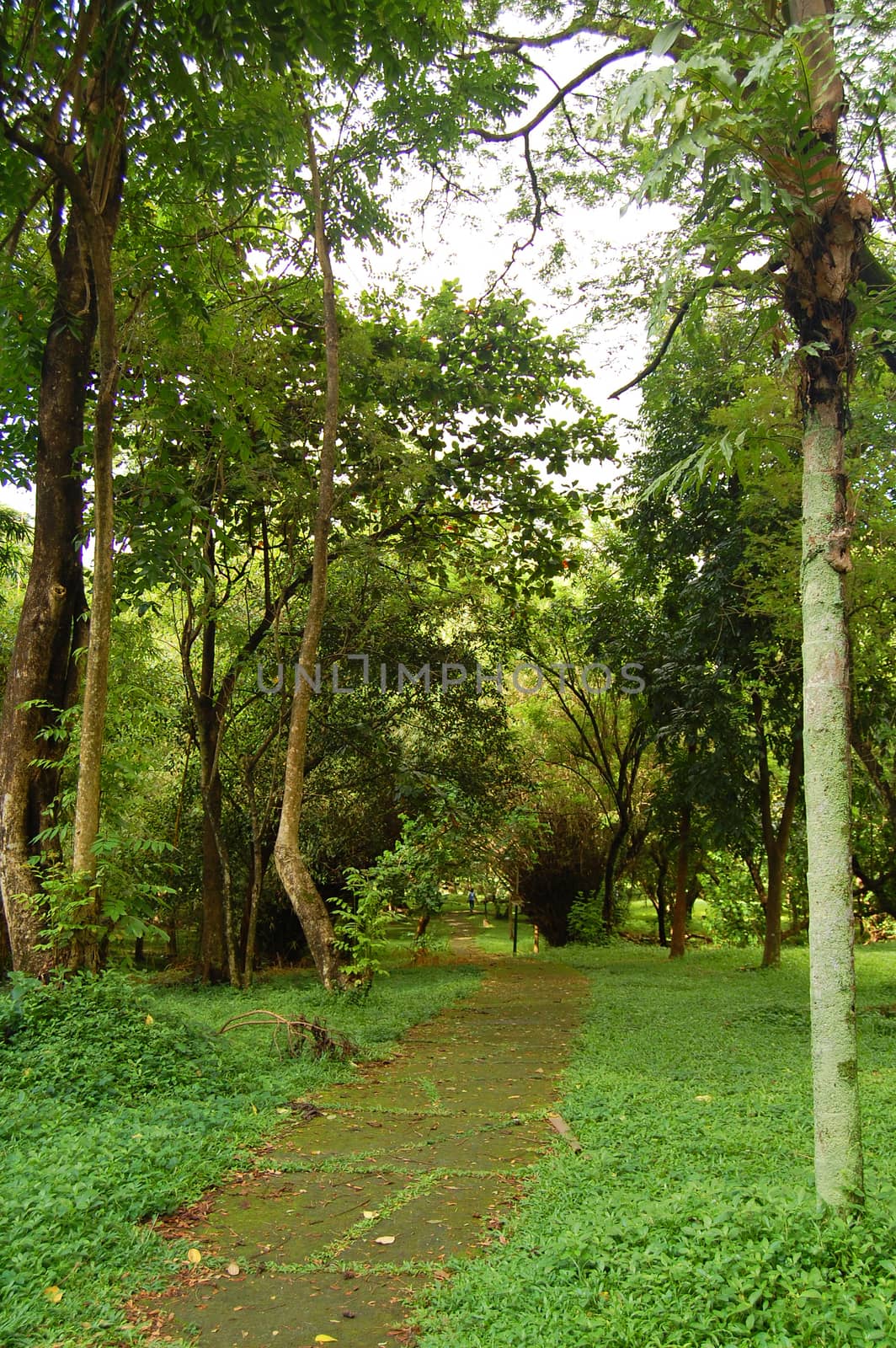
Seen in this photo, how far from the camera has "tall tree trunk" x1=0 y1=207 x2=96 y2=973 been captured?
20.3 ft

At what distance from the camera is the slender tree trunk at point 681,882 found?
12.7 m

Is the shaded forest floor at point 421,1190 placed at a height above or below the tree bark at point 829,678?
below

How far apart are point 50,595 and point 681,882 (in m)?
10.0

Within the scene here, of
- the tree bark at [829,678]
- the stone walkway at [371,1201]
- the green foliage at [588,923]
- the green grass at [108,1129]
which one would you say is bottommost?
the green foliage at [588,923]

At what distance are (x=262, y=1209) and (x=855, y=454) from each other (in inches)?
253

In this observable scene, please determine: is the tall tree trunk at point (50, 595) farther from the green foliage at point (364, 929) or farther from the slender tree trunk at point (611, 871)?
the slender tree trunk at point (611, 871)

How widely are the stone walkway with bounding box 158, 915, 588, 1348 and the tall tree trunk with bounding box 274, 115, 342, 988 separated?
78.9 inches

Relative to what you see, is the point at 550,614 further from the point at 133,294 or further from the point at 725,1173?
the point at 725,1173

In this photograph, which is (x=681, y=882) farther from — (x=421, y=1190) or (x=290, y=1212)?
(x=290, y=1212)

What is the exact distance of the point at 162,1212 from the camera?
362 centimetres

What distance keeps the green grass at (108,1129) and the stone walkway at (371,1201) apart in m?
0.21

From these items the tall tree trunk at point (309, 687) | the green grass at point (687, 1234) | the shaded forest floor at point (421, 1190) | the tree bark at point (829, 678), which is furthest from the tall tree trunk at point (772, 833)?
the tree bark at point (829, 678)

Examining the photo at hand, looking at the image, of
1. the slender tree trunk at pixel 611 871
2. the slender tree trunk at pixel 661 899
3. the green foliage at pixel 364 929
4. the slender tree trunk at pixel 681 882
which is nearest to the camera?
the green foliage at pixel 364 929

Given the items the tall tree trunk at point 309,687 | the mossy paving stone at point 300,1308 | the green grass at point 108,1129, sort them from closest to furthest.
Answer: the mossy paving stone at point 300,1308 < the green grass at point 108,1129 < the tall tree trunk at point 309,687
